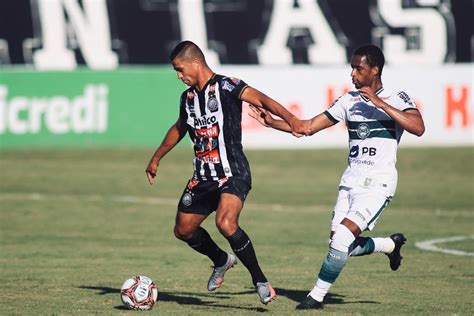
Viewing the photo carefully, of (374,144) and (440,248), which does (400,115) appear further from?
(440,248)

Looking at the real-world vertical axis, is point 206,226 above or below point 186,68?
below

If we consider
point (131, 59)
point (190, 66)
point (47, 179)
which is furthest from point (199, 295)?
point (131, 59)

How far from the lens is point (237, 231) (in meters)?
11.8

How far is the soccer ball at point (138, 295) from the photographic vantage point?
38.5 feet

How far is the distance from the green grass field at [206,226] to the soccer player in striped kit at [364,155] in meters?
0.64

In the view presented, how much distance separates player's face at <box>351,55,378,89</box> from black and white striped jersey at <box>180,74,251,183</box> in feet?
3.72

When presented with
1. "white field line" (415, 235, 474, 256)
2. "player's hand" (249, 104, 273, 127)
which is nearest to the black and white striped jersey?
"player's hand" (249, 104, 273, 127)

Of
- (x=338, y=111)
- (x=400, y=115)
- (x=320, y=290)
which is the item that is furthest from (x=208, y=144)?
(x=400, y=115)

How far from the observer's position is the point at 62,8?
3559cm

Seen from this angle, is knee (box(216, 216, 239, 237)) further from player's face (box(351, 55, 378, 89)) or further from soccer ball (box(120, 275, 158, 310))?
player's face (box(351, 55, 378, 89))

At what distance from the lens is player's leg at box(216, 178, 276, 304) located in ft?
38.2

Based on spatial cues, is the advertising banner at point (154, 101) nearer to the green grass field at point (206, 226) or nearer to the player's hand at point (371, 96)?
the green grass field at point (206, 226)

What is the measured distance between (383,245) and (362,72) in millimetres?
2023

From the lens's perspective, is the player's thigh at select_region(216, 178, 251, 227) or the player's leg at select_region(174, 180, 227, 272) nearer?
the player's thigh at select_region(216, 178, 251, 227)
